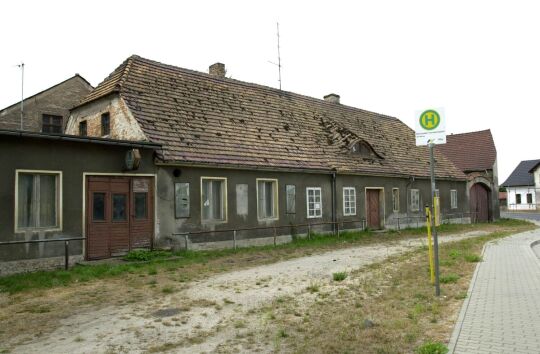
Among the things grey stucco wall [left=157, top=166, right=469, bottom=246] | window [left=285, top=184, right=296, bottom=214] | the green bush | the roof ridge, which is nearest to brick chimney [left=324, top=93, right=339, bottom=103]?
the roof ridge

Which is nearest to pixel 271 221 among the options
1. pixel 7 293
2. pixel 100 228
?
pixel 100 228

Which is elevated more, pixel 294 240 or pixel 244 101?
pixel 244 101

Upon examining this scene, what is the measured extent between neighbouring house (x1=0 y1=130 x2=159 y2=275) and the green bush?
952cm

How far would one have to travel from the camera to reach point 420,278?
9.30 meters

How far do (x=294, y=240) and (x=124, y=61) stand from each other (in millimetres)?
9671

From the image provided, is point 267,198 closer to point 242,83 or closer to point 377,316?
point 242,83

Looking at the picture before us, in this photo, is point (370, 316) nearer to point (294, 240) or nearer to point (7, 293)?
point (7, 293)

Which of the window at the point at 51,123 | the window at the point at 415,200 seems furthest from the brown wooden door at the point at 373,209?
the window at the point at 51,123

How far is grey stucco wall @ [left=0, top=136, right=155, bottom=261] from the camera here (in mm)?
10773

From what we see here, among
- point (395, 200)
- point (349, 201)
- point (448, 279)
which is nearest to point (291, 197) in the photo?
point (349, 201)

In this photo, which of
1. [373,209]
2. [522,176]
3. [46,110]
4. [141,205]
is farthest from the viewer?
[522,176]

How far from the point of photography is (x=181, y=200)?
1399 centimetres

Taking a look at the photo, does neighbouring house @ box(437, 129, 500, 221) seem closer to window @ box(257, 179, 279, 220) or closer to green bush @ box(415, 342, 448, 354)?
window @ box(257, 179, 279, 220)

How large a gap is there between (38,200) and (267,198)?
25.6 ft
